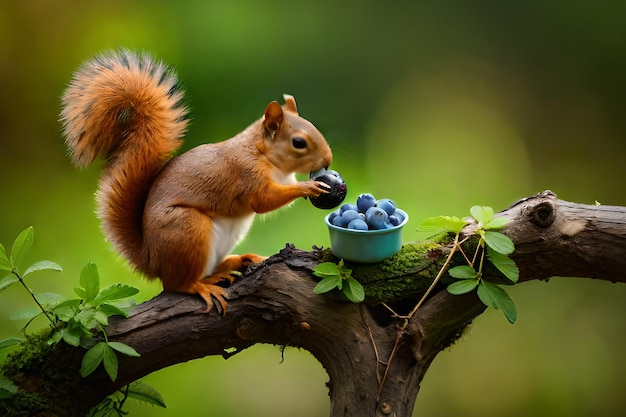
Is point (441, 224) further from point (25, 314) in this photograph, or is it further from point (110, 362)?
point (25, 314)

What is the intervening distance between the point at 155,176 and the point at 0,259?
19.2 inches

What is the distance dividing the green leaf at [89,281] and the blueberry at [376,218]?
0.76 meters

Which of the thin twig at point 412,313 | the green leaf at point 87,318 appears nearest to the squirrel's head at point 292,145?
the thin twig at point 412,313

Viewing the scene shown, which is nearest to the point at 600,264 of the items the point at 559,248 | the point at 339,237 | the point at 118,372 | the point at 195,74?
the point at 559,248

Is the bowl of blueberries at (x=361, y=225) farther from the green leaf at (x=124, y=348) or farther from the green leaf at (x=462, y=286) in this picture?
the green leaf at (x=124, y=348)

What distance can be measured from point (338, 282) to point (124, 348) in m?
0.60

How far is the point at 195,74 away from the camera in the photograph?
3.04 m

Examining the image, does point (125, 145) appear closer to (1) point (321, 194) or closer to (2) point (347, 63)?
(1) point (321, 194)

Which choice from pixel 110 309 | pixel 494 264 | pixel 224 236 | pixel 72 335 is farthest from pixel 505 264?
pixel 72 335

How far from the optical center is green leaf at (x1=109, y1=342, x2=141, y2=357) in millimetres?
1894

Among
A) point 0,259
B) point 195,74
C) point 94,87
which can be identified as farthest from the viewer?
point 195,74

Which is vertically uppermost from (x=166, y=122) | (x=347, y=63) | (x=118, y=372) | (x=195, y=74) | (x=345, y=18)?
(x=345, y=18)

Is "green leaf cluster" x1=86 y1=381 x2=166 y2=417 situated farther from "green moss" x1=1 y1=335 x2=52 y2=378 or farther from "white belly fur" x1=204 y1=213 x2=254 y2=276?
"white belly fur" x1=204 y1=213 x2=254 y2=276

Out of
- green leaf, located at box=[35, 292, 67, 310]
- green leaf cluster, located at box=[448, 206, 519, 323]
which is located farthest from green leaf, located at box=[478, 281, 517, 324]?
green leaf, located at box=[35, 292, 67, 310]
